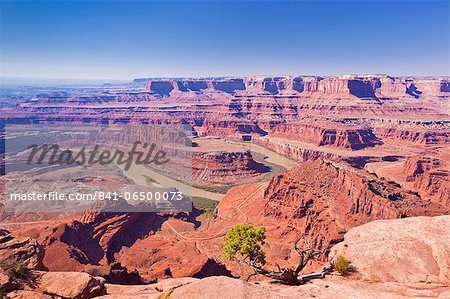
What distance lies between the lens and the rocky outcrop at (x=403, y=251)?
2014 centimetres

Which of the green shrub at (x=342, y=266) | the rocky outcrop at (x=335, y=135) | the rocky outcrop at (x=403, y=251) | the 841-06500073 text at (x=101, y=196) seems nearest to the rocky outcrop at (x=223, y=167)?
the 841-06500073 text at (x=101, y=196)

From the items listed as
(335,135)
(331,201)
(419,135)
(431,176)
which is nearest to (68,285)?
(331,201)

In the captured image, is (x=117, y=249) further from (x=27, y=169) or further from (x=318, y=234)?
(x=27, y=169)

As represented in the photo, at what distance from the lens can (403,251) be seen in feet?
72.0

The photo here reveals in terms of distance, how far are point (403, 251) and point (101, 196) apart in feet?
169

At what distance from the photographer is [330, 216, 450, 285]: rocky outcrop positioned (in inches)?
793

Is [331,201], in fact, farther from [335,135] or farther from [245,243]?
[335,135]

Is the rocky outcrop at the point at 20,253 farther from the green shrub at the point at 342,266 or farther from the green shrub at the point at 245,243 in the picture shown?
the green shrub at the point at 342,266

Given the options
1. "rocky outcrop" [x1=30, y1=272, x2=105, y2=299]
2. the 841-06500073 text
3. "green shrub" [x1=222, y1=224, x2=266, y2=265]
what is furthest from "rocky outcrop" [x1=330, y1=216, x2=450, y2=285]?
the 841-06500073 text

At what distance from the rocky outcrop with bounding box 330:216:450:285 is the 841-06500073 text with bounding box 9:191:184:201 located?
4562 cm

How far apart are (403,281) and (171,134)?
13531cm

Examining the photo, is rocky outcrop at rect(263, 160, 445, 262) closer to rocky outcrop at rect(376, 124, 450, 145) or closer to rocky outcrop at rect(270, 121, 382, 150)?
rocky outcrop at rect(270, 121, 382, 150)

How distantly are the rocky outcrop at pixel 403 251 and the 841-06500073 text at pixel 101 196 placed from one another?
Answer: 4562cm

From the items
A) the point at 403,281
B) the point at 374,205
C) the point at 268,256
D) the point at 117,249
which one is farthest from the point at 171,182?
the point at 403,281
